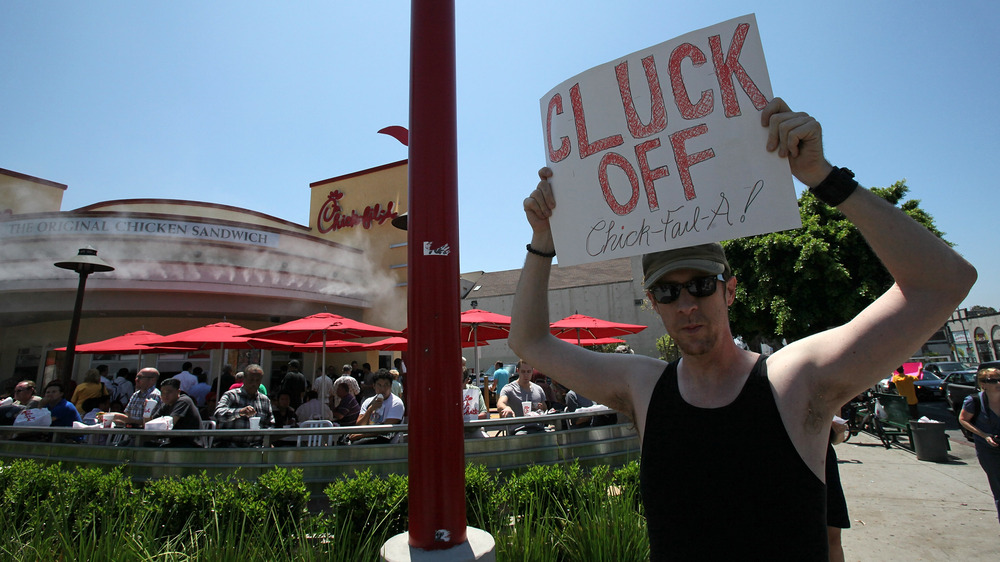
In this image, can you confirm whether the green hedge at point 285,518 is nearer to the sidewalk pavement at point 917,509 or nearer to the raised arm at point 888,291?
the raised arm at point 888,291

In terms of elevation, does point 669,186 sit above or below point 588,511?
above

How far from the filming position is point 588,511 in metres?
3.46

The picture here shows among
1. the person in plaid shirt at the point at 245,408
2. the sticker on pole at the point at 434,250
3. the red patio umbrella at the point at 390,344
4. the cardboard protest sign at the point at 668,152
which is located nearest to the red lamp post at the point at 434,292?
the sticker on pole at the point at 434,250

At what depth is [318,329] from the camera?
1006cm

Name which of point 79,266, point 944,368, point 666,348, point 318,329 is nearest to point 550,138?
point 318,329

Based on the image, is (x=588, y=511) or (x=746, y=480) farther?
(x=588, y=511)

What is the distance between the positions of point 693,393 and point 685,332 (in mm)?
179

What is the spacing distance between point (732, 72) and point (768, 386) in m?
0.95

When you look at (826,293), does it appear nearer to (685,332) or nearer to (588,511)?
(588,511)

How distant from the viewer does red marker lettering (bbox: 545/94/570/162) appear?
75.4 inches

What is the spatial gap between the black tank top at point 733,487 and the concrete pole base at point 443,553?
3.40 ft

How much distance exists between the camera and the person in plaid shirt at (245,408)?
6371 millimetres

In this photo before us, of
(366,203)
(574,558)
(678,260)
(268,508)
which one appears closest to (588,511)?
(574,558)

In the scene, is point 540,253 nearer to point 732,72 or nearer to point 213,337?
point 732,72
